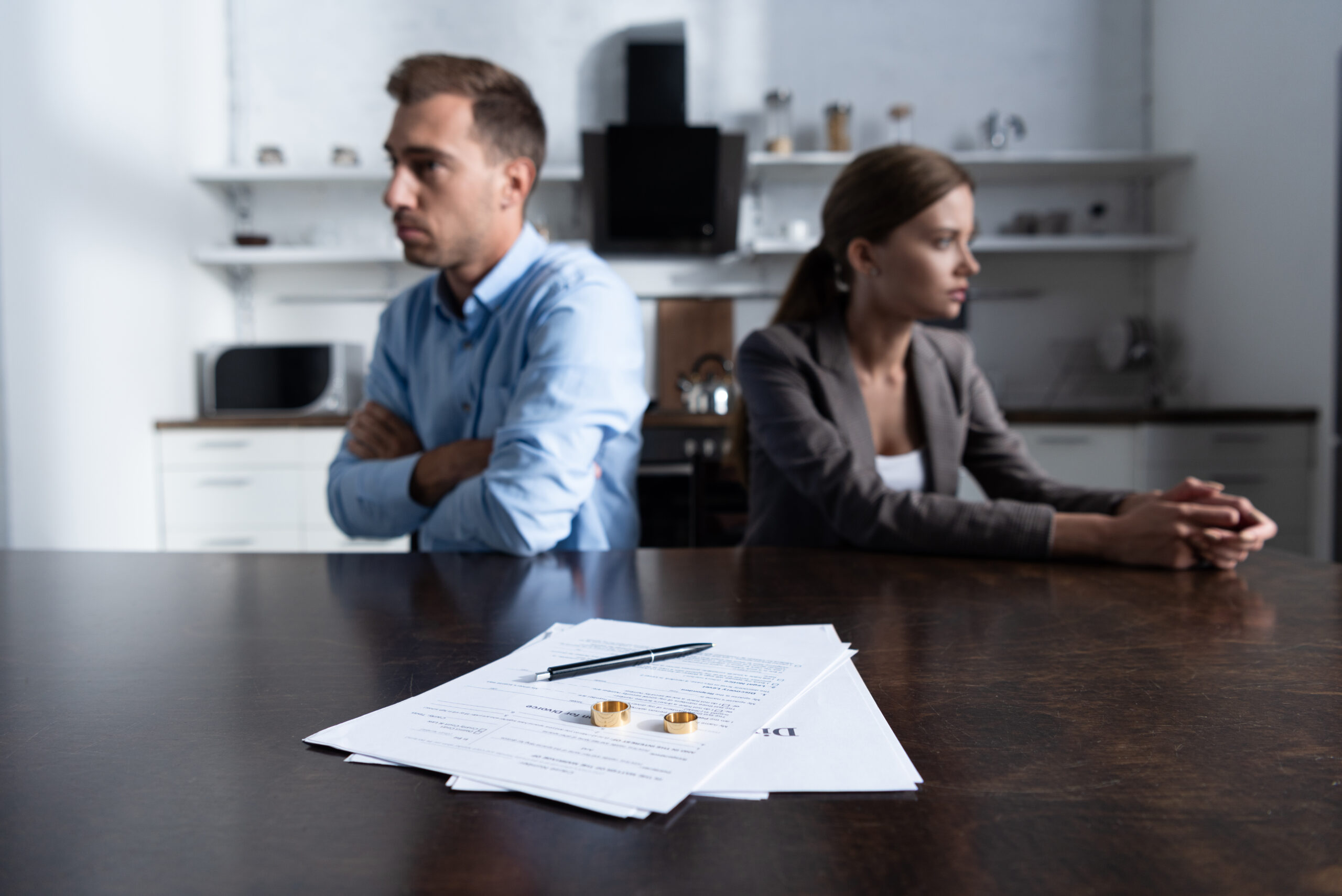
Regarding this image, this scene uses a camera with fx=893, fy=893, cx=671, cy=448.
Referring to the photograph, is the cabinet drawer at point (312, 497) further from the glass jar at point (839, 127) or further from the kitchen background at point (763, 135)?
the glass jar at point (839, 127)

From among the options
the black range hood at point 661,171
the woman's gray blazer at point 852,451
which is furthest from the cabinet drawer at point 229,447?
the woman's gray blazer at point 852,451

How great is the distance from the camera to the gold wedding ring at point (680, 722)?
17.3 inches

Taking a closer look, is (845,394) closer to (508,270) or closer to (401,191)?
(508,270)

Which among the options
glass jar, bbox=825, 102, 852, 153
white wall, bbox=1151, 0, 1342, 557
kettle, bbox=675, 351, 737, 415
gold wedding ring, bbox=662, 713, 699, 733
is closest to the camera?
gold wedding ring, bbox=662, 713, 699, 733

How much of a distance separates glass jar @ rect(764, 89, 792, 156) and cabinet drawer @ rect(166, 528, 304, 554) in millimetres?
2351

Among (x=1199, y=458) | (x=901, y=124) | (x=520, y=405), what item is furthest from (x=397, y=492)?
(x=901, y=124)

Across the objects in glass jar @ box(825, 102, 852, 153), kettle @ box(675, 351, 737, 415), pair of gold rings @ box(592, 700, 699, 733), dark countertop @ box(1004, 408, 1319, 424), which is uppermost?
glass jar @ box(825, 102, 852, 153)

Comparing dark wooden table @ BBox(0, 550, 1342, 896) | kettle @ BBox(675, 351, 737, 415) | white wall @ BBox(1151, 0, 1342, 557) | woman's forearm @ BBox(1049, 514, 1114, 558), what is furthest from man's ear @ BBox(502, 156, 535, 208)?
white wall @ BBox(1151, 0, 1342, 557)

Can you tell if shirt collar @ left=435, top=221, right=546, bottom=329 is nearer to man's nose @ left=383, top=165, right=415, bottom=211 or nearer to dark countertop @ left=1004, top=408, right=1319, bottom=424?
man's nose @ left=383, top=165, right=415, bottom=211

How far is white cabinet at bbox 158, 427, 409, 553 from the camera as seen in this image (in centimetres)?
318

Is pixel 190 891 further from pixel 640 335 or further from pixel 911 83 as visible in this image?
pixel 911 83

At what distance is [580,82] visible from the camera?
3.88 metres

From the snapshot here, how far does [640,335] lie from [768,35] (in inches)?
117

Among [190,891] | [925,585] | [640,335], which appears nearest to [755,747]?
[190,891]
